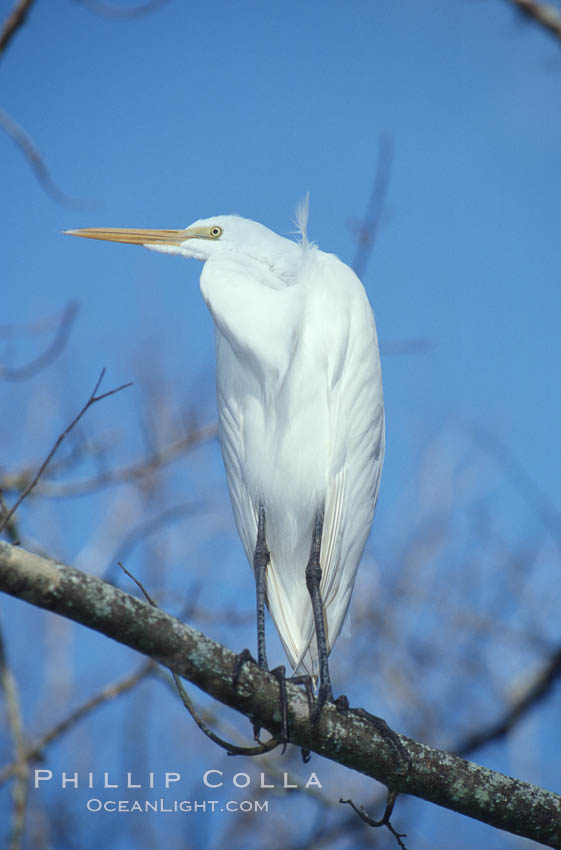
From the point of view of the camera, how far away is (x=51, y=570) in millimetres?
1754

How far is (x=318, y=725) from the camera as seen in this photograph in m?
2.26

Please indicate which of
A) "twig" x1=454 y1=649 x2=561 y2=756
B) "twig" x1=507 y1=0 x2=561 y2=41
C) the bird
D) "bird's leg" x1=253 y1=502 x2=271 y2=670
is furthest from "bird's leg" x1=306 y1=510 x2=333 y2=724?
"twig" x1=507 y1=0 x2=561 y2=41

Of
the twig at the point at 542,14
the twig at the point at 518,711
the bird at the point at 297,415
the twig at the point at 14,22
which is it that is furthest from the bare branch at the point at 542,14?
the twig at the point at 518,711

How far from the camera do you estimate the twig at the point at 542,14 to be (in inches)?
168

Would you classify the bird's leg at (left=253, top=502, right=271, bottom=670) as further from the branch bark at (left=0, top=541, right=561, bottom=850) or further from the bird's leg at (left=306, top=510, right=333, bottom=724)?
the branch bark at (left=0, top=541, right=561, bottom=850)

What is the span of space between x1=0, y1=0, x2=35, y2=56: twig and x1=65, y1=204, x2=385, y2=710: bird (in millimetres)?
1065

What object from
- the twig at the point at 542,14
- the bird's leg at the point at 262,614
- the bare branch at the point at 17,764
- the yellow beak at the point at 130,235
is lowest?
the bare branch at the point at 17,764

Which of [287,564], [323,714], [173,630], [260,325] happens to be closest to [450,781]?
[323,714]

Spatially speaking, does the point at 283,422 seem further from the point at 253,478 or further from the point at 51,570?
the point at 51,570

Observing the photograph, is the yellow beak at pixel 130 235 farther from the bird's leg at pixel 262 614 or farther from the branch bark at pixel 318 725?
the branch bark at pixel 318 725

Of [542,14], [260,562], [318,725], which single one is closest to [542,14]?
[542,14]

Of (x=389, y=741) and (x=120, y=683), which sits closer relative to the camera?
(x=389, y=741)

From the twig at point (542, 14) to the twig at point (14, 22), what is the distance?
2404 mm

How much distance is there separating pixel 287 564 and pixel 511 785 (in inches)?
55.2
